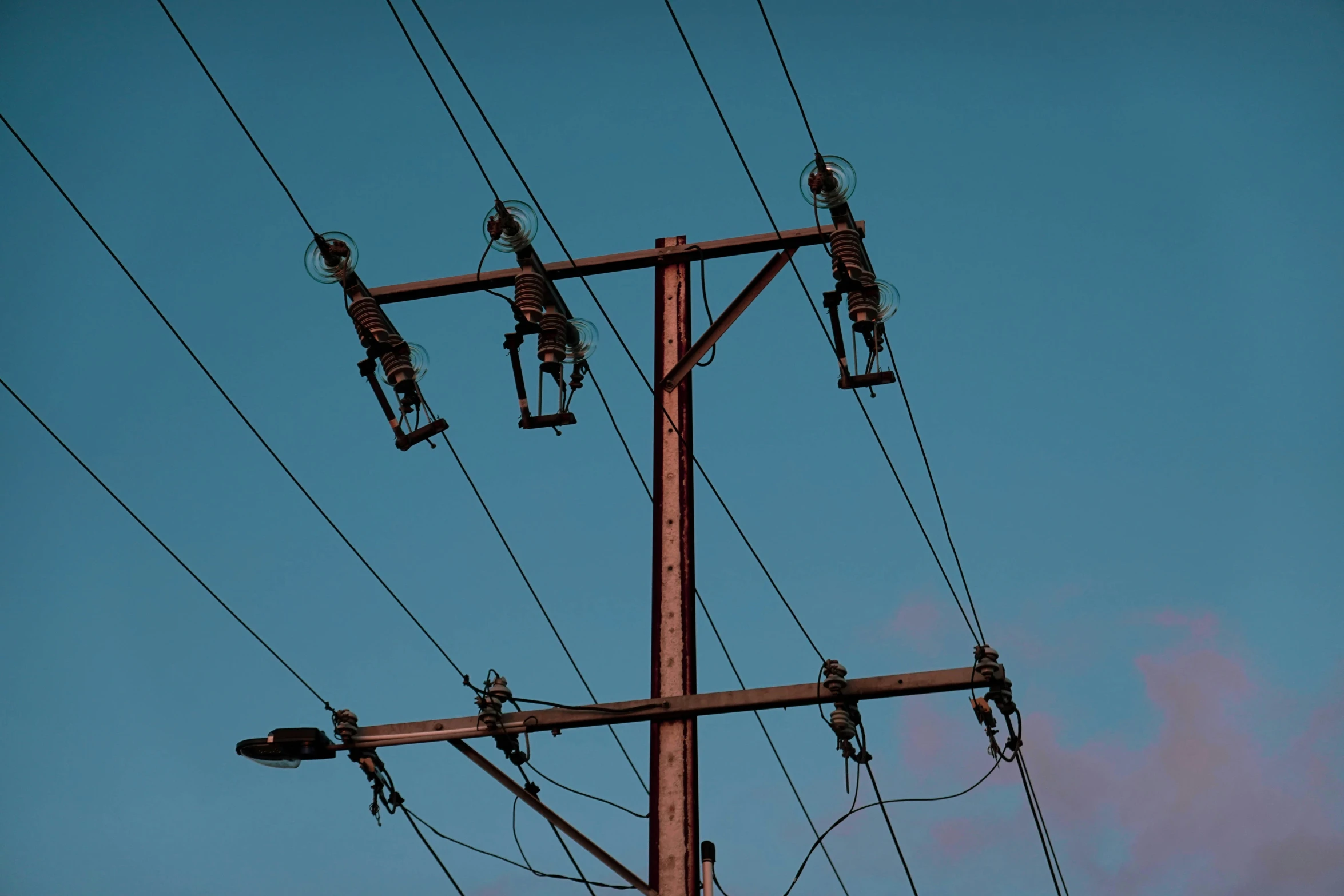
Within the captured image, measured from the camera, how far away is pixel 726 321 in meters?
9.10

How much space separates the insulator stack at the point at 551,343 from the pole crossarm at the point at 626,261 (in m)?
0.35

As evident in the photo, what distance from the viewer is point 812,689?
7.64 m

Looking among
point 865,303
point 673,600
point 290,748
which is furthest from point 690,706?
point 865,303

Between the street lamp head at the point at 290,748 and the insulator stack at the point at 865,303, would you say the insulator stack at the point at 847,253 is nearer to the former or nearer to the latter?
the insulator stack at the point at 865,303

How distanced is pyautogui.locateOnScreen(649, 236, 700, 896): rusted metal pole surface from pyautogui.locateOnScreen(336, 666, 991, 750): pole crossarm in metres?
0.10

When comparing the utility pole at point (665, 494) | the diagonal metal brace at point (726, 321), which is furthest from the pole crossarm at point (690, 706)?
the diagonal metal brace at point (726, 321)

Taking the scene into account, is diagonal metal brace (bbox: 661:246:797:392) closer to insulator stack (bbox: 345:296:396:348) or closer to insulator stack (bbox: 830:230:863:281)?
insulator stack (bbox: 830:230:863:281)

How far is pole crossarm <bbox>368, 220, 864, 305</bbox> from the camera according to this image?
9.34 m

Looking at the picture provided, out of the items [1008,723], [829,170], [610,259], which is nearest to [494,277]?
[610,259]

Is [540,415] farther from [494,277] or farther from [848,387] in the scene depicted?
[848,387]

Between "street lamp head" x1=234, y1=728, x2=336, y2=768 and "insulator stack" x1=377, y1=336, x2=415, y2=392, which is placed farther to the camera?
"insulator stack" x1=377, y1=336, x2=415, y2=392

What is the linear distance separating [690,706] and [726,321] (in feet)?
8.59

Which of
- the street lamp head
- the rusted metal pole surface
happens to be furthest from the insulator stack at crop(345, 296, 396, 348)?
the street lamp head

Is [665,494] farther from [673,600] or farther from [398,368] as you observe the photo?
[398,368]
